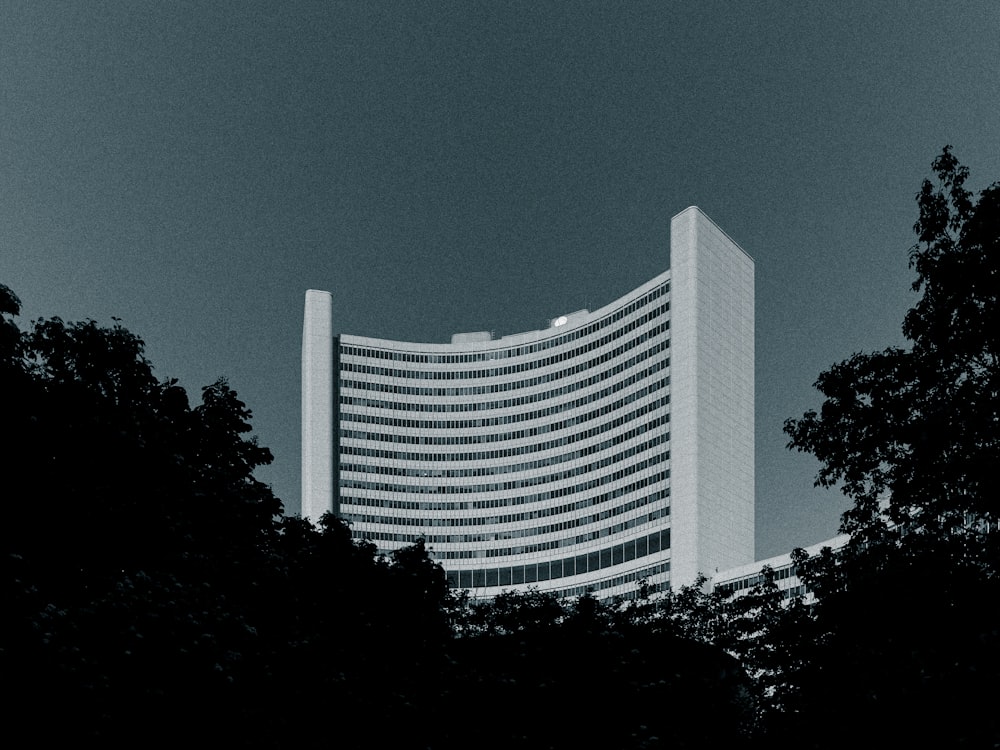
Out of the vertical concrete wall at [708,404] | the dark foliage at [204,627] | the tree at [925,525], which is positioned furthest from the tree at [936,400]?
the vertical concrete wall at [708,404]

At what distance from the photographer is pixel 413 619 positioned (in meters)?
28.0

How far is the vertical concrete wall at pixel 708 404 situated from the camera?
171750 millimetres

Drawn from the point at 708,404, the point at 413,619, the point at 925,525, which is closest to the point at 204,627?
the point at 413,619

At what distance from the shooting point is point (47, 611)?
1625 centimetres

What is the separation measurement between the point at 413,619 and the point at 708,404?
508 feet

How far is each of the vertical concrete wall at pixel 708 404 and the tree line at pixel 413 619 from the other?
5815 inches

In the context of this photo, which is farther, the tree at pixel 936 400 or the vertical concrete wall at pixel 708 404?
the vertical concrete wall at pixel 708 404

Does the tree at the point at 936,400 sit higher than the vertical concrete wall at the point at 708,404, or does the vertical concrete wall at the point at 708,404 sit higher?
the vertical concrete wall at the point at 708,404

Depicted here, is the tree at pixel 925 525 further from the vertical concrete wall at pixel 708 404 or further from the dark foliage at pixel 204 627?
the vertical concrete wall at pixel 708 404

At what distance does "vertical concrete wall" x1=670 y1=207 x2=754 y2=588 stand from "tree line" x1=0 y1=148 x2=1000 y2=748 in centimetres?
14770

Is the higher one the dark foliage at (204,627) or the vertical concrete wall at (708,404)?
the vertical concrete wall at (708,404)

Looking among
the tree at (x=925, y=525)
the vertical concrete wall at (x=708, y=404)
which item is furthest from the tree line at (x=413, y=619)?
the vertical concrete wall at (x=708, y=404)

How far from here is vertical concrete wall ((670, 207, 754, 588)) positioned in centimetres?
17175

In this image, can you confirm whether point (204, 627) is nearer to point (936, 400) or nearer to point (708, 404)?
point (936, 400)
